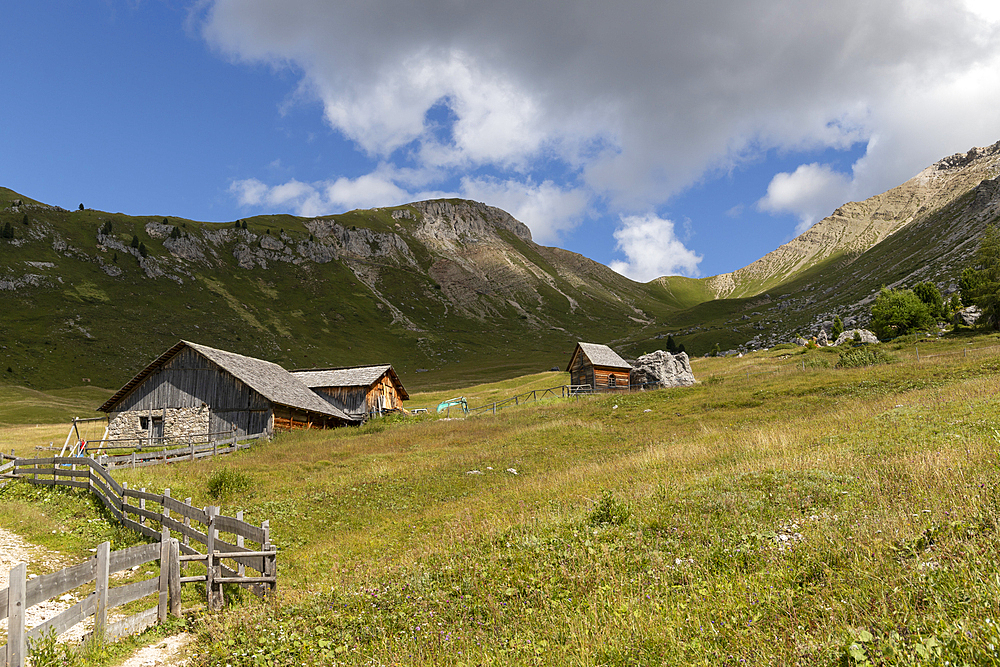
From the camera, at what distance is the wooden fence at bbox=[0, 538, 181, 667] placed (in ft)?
18.4

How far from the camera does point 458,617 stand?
6738 millimetres

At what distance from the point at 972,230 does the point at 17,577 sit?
6999 inches

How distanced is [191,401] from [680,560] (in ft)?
138

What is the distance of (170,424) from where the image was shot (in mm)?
38594

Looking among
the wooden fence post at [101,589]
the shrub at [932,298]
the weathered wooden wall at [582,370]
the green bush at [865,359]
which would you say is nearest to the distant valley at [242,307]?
the shrub at [932,298]

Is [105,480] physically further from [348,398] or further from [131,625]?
[348,398]

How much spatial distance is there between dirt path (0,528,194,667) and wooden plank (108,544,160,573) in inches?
42.3

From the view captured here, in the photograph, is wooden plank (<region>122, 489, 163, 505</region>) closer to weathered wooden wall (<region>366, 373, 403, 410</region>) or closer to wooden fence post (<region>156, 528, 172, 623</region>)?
wooden fence post (<region>156, 528, 172, 623</region>)

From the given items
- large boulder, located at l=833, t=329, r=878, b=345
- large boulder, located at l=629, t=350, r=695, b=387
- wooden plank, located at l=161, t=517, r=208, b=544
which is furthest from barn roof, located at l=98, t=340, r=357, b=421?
large boulder, located at l=833, t=329, r=878, b=345

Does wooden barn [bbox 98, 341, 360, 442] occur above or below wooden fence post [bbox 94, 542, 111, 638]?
above

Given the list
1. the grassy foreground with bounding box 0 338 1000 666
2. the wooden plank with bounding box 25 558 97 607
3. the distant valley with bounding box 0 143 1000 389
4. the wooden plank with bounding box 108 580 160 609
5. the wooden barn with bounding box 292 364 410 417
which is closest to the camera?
the grassy foreground with bounding box 0 338 1000 666

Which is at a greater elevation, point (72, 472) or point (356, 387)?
point (356, 387)

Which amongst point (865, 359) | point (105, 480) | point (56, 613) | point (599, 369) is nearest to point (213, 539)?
point (56, 613)

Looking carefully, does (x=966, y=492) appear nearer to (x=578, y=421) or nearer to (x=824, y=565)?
(x=824, y=565)
